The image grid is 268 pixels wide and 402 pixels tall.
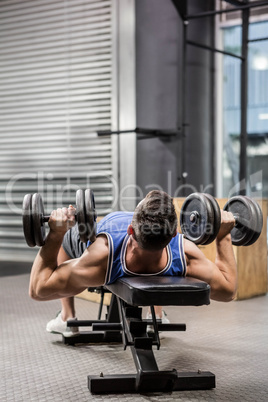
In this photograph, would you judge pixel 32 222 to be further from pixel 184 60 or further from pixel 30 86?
pixel 30 86

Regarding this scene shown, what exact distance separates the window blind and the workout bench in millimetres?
3116

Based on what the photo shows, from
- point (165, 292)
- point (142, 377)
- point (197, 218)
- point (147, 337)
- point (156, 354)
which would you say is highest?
point (197, 218)

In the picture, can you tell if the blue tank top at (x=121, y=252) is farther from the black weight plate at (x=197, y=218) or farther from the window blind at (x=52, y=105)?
the window blind at (x=52, y=105)

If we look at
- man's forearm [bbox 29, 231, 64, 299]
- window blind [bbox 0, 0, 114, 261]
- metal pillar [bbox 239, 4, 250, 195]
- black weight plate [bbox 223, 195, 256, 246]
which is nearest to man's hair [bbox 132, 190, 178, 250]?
man's forearm [bbox 29, 231, 64, 299]

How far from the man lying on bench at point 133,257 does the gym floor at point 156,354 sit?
13.3 inches

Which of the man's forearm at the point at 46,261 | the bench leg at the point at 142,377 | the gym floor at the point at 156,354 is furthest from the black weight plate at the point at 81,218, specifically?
the gym floor at the point at 156,354

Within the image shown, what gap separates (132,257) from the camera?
6.51ft

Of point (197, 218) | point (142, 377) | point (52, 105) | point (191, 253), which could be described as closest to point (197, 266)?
point (191, 253)

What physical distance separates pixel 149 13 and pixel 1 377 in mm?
3668

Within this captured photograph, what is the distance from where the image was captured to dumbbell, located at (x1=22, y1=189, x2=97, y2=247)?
188 cm

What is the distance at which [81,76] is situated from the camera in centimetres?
529

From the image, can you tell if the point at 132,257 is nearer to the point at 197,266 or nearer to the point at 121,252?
the point at 121,252

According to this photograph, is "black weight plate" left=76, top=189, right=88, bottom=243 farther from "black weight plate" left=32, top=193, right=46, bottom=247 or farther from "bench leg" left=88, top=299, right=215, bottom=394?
"bench leg" left=88, top=299, right=215, bottom=394

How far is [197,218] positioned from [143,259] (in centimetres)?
29
